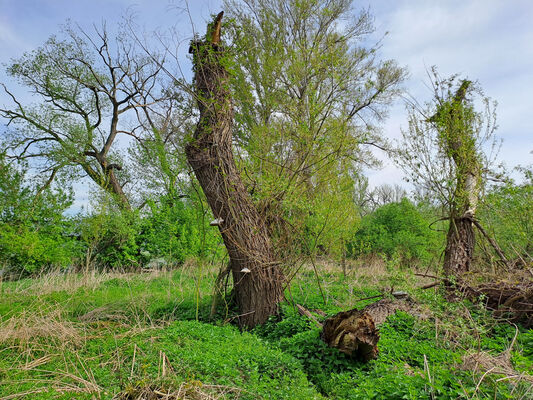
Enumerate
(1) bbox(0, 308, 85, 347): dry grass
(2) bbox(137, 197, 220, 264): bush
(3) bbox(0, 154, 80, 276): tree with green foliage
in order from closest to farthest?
(1) bbox(0, 308, 85, 347): dry grass < (3) bbox(0, 154, 80, 276): tree with green foliage < (2) bbox(137, 197, 220, 264): bush

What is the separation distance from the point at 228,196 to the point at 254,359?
217 centimetres

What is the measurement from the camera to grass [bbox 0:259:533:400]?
2.48m

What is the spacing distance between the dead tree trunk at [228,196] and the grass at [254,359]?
35cm

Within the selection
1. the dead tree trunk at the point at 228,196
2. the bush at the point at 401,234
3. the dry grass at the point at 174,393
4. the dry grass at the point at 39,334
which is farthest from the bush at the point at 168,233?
the dry grass at the point at 174,393

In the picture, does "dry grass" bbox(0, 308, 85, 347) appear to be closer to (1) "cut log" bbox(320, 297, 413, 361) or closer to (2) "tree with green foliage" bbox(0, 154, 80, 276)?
(1) "cut log" bbox(320, 297, 413, 361)

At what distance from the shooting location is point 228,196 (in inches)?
186

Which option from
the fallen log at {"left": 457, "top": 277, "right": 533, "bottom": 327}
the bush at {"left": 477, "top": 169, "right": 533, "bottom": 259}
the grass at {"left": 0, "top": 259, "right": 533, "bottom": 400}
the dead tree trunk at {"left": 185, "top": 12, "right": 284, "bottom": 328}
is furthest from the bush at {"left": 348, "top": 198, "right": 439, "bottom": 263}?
the grass at {"left": 0, "top": 259, "right": 533, "bottom": 400}

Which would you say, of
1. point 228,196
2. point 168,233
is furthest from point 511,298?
point 168,233

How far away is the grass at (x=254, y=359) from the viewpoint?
2.48 metres

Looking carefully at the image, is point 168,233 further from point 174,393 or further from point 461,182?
point 174,393

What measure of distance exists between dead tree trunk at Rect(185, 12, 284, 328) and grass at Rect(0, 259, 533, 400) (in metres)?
0.35

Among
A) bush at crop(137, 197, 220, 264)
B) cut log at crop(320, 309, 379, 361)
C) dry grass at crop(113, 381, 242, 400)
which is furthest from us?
bush at crop(137, 197, 220, 264)

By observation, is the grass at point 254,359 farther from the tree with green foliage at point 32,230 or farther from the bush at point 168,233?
the bush at point 168,233

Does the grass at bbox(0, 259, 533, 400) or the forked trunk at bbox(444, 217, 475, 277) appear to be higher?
the forked trunk at bbox(444, 217, 475, 277)
